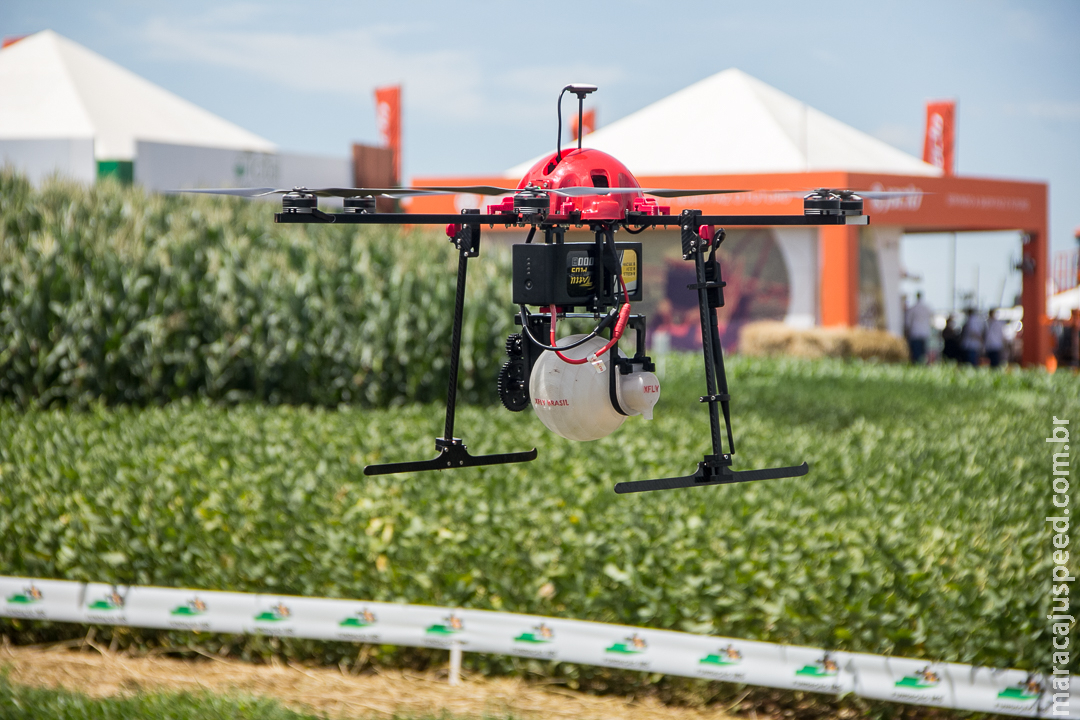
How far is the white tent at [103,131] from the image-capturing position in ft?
77.5

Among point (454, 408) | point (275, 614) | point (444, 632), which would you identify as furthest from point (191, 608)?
point (454, 408)

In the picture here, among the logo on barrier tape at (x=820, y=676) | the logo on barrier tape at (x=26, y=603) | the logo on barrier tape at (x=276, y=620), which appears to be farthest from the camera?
the logo on barrier tape at (x=26, y=603)

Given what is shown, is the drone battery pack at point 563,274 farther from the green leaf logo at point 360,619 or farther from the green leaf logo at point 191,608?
the green leaf logo at point 191,608

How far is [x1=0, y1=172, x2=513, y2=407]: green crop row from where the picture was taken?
12.0 meters

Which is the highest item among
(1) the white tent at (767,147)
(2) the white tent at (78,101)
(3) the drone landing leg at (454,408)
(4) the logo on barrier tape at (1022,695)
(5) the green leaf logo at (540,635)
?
(2) the white tent at (78,101)

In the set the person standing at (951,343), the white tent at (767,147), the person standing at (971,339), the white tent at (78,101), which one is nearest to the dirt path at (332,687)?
the white tent at (767,147)

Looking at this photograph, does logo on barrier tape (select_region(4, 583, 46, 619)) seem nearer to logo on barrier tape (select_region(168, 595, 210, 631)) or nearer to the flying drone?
logo on barrier tape (select_region(168, 595, 210, 631))

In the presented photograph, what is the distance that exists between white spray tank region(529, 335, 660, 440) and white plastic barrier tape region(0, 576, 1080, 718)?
4972mm

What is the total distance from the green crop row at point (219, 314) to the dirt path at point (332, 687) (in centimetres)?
495

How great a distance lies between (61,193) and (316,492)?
921 cm

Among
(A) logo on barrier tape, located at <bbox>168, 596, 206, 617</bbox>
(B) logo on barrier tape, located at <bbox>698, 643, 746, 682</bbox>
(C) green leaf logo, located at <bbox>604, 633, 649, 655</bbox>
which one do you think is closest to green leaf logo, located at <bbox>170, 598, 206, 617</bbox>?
(A) logo on barrier tape, located at <bbox>168, 596, 206, 617</bbox>

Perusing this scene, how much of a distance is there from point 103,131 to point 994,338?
26.0 m

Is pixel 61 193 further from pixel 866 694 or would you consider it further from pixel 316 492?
pixel 866 694

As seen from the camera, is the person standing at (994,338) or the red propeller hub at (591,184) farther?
the person standing at (994,338)
